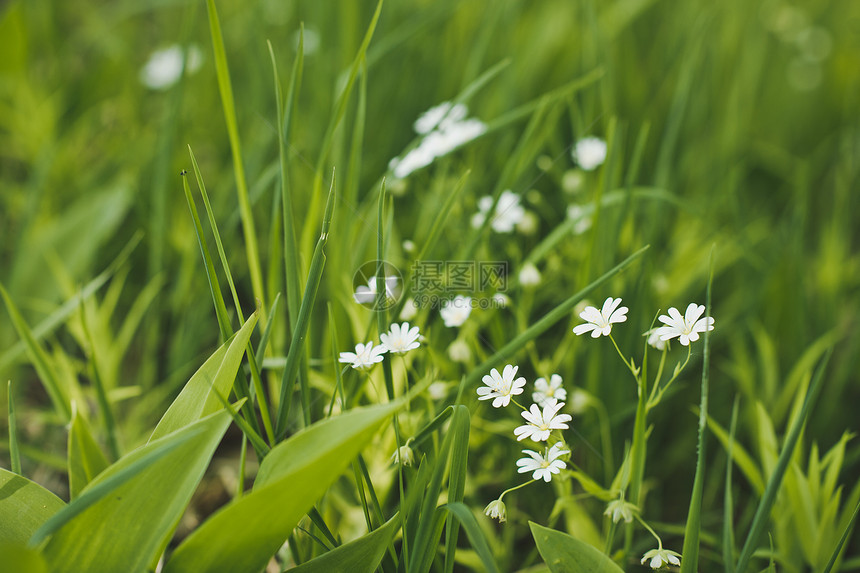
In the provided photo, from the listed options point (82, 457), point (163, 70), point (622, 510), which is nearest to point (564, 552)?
point (622, 510)

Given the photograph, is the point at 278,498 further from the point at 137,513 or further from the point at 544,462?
the point at 544,462

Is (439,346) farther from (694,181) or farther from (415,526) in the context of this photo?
(694,181)

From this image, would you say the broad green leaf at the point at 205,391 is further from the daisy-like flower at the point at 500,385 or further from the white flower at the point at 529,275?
the white flower at the point at 529,275

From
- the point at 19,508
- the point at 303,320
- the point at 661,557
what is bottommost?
the point at 661,557

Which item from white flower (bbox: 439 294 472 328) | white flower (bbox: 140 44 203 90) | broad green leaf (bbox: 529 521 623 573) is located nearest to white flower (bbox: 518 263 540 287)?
white flower (bbox: 439 294 472 328)

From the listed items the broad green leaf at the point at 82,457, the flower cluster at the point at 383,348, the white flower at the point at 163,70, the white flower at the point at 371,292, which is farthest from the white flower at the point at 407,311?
the white flower at the point at 163,70

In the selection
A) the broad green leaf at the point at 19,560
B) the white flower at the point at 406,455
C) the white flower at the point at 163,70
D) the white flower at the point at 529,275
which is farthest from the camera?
the white flower at the point at 163,70
